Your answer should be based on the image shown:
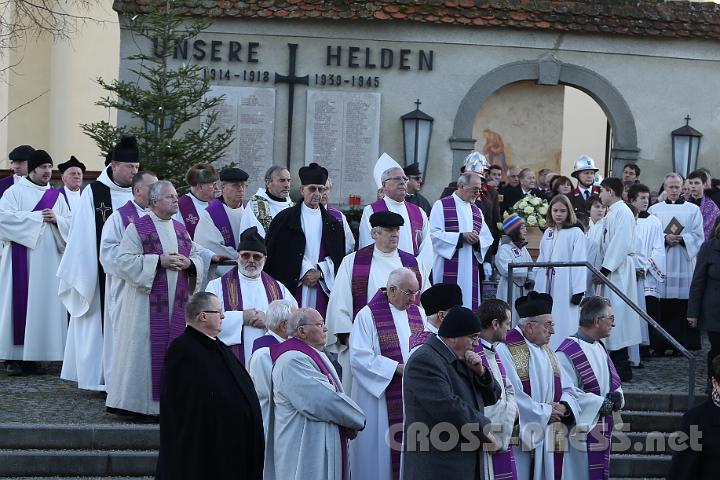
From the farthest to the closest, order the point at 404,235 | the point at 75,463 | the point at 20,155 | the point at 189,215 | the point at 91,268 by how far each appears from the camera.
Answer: the point at 20,155 < the point at 404,235 < the point at 189,215 < the point at 91,268 < the point at 75,463

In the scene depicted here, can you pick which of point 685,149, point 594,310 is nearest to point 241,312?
point 594,310

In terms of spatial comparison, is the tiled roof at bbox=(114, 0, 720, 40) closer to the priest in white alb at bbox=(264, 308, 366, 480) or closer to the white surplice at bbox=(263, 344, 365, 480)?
the priest in white alb at bbox=(264, 308, 366, 480)

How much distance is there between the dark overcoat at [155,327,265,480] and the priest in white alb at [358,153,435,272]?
438 cm

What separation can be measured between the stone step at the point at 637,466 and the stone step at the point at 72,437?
3.55 meters

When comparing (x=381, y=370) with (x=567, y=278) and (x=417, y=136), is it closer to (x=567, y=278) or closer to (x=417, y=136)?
(x=567, y=278)

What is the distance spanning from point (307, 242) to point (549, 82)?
933 centimetres

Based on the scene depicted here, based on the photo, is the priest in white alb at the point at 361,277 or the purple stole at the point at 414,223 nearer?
the priest in white alb at the point at 361,277

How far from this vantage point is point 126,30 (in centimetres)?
1916

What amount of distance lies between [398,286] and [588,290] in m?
4.29

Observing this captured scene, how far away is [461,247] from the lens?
13141 mm

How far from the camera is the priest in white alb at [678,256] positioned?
14.7 m

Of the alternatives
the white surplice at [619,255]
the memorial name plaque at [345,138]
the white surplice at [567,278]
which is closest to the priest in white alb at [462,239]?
the white surplice at [567,278]

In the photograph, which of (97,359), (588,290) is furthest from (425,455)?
(588,290)

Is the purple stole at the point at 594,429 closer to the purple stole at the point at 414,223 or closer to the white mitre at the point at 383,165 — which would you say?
the purple stole at the point at 414,223
